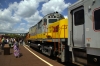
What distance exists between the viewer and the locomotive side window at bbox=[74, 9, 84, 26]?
6466mm

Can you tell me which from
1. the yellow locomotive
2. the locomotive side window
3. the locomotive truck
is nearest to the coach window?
the locomotive truck

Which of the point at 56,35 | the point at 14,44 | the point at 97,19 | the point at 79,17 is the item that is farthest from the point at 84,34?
the point at 14,44

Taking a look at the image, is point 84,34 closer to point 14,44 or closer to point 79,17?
point 79,17

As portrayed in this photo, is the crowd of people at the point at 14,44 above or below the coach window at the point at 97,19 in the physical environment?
below

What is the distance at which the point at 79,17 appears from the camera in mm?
6656

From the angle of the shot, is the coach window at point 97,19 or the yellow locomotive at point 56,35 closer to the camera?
the coach window at point 97,19

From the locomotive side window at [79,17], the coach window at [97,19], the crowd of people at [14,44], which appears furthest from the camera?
the crowd of people at [14,44]

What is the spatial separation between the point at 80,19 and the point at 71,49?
1.49 meters

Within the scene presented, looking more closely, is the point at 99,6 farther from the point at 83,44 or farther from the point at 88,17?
the point at 83,44

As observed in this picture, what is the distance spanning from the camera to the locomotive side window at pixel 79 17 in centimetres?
647

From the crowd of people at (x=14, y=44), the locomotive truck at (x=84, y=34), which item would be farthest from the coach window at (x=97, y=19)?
the crowd of people at (x=14, y=44)

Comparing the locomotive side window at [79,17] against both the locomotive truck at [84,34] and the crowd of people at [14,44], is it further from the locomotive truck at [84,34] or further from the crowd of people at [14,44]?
the crowd of people at [14,44]

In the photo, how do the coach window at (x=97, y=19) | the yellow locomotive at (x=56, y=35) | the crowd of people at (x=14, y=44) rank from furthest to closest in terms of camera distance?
the crowd of people at (x=14, y=44) → the yellow locomotive at (x=56, y=35) → the coach window at (x=97, y=19)

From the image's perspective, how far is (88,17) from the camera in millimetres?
5742
